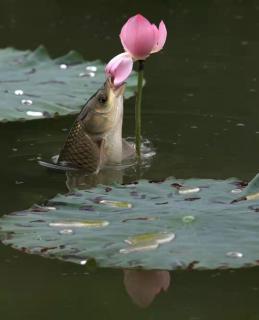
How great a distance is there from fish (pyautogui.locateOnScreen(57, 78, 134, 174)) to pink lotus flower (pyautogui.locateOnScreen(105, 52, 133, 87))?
2.1 inches

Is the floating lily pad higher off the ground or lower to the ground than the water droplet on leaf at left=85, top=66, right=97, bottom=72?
lower

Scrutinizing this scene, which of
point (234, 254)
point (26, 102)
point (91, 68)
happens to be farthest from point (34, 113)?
point (234, 254)

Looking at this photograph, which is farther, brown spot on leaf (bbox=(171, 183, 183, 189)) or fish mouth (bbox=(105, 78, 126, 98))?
fish mouth (bbox=(105, 78, 126, 98))

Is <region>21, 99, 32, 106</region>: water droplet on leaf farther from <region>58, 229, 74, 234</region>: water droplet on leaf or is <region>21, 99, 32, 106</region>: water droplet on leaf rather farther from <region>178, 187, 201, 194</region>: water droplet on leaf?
<region>58, 229, 74, 234</region>: water droplet on leaf

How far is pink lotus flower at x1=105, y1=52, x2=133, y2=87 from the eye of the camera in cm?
255

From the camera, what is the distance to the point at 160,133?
322 centimetres

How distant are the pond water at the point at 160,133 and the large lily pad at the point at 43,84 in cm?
12

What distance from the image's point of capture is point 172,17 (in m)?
6.03

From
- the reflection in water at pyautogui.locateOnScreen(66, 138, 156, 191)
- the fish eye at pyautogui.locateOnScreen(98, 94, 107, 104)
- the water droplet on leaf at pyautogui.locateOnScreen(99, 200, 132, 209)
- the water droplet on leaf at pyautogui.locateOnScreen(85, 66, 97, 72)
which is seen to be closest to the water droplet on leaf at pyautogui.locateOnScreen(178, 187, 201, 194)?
the water droplet on leaf at pyautogui.locateOnScreen(99, 200, 132, 209)

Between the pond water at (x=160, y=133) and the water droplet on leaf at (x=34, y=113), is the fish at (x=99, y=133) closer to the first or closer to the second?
the pond water at (x=160, y=133)

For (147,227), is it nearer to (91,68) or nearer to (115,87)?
(115,87)

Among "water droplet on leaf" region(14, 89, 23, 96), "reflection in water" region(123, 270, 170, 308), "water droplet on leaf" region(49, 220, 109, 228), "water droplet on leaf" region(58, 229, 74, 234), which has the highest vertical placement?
"water droplet on leaf" region(14, 89, 23, 96)

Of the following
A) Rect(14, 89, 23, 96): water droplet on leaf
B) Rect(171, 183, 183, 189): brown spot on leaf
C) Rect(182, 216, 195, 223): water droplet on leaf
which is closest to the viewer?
Rect(182, 216, 195, 223): water droplet on leaf

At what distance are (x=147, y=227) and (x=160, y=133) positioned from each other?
133 cm
